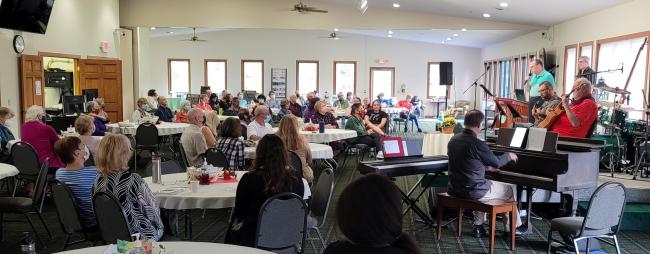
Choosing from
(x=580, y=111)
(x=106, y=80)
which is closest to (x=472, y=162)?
(x=580, y=111)

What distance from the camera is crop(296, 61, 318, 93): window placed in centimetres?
2159

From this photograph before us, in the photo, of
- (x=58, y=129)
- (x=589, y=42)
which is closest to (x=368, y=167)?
(x=58, y=129)

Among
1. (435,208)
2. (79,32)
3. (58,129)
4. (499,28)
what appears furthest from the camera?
(499,28)

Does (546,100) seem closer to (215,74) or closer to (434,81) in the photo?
(434,81)

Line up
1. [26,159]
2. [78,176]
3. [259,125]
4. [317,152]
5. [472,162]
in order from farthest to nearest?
1. [259,125]
2. [317,152]
3. [26,159]
4. [472,162]
5. [78,176]

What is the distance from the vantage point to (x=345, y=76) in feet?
71.7

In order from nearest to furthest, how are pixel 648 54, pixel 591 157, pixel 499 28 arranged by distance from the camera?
pixel 591 157
pixel 648 54
pixel 499 28

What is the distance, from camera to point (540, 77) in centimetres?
822

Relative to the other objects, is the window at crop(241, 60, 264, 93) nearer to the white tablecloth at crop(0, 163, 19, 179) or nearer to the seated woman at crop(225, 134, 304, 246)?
the white tablecloth at crop(0, 163, 19, 179)

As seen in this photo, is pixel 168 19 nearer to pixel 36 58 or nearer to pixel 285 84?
pixel 36 58

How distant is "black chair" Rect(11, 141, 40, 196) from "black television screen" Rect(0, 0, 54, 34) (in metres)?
3.50

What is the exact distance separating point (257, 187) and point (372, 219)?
159 cm

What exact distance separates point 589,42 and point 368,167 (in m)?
7.16

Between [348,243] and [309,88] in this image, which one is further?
[309,88]
